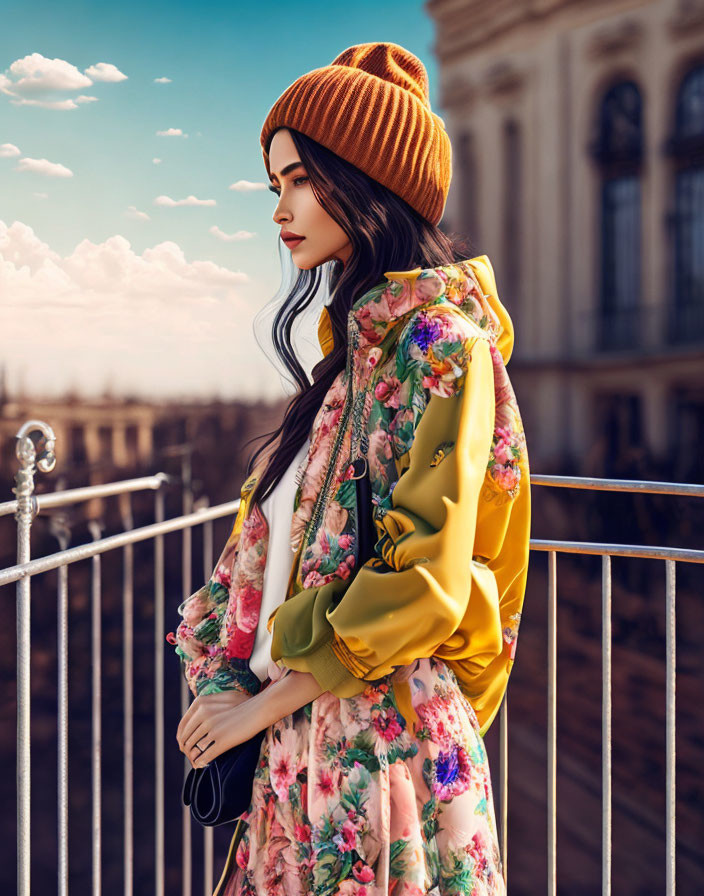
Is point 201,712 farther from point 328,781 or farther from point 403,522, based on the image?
point 403,522

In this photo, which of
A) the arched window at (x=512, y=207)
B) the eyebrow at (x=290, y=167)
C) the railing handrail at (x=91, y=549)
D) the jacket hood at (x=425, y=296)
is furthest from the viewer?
the arched window at (x=512, y=207)

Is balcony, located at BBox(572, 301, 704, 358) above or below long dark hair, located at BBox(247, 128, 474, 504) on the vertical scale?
above

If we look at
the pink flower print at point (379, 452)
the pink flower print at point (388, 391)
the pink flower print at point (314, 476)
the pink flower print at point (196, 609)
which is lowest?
the pink flower print at point (196, 609)

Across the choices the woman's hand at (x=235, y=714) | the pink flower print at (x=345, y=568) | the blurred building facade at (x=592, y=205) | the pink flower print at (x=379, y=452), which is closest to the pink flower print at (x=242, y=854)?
the woman's hand at (x=235, y=714)

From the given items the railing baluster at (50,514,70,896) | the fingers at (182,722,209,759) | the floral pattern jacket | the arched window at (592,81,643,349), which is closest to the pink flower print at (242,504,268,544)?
the floral pattern jacket

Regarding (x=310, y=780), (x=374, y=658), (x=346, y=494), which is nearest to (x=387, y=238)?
(x=346, y=494)

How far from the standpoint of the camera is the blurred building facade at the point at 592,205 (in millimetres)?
7895

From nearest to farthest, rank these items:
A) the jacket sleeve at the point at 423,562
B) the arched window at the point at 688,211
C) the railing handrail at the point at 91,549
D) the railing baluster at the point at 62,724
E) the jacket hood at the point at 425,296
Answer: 1. the jacket sleeve at the point at 423,562
2. the jacket hood at the point at 425,296
3. the railing handrail at the point at 91,549
4. the railing baluster at the point at 62,724
5. the arched window at the point at 688,211

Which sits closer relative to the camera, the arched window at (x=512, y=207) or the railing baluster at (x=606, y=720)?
the railing baluster at (x=606, y=720)

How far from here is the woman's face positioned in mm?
916

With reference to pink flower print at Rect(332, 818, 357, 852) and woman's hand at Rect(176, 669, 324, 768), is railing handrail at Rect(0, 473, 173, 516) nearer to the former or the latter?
woman's hand at Rect(176, 669, 324, 768)

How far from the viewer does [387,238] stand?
912mm

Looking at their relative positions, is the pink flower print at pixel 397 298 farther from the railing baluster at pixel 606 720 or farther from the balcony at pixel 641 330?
the balcony at pixel 641 330

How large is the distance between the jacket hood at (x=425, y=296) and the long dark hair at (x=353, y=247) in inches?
1.8
